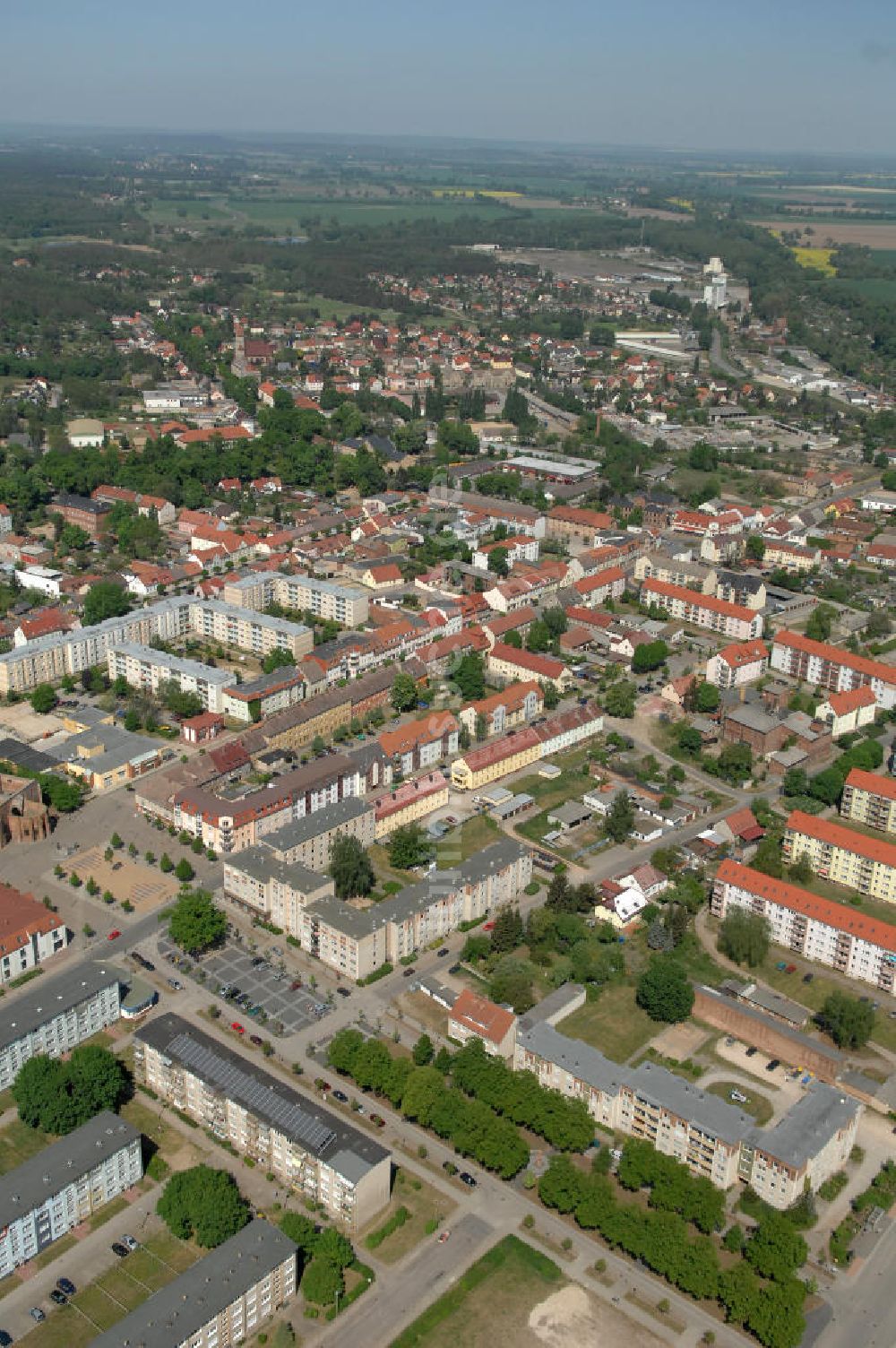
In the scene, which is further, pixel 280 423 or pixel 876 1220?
pixel 280 423

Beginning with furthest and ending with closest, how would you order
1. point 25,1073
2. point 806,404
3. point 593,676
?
1. point 806,404
2. point 593,676
3. point 25,1073

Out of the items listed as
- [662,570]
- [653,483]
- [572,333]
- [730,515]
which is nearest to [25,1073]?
[662,570]

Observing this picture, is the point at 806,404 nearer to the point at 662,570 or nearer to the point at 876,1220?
the point at 662,570

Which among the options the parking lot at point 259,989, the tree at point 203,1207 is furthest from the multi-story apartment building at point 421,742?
the tree at point 203,1207

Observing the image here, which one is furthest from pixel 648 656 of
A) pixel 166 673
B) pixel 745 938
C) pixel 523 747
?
pixel 166 673

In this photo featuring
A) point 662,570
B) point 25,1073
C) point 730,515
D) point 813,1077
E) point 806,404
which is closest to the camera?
point 25,1073

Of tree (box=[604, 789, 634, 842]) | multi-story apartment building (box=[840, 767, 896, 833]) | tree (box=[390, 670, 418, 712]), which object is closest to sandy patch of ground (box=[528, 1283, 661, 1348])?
tree (box=[604, 789, 634, 842])

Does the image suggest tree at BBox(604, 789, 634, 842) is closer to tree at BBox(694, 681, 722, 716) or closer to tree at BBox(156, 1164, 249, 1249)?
tree at BBox(694, 681, 722, 716)
